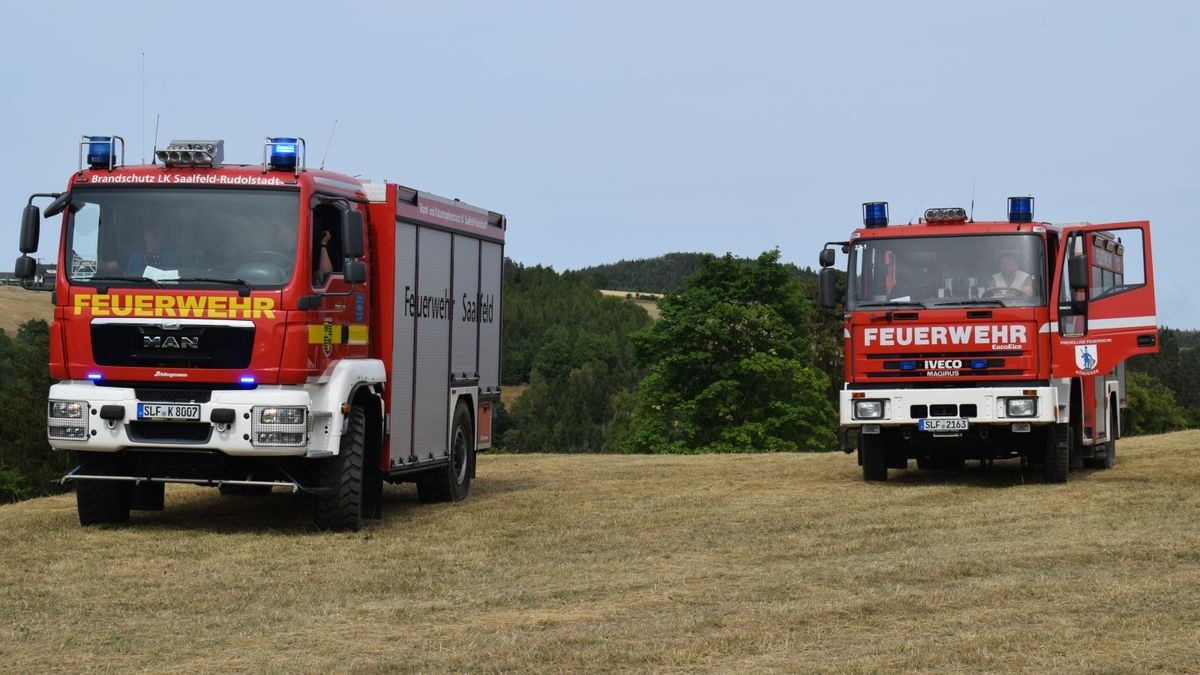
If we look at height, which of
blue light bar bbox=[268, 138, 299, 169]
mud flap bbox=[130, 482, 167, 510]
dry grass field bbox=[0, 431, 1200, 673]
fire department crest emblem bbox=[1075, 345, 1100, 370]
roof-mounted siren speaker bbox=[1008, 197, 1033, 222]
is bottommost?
dry grass field bbox=[0, 431, 1200, 673]

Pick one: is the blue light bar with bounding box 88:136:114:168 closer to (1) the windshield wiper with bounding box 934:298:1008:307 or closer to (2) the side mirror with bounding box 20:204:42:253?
(2) the side mirror with bounding box 20:204:42:253

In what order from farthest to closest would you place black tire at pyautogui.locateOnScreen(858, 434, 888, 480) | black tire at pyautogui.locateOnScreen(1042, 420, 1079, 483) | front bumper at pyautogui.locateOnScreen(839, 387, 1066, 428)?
black tire at pyautogui.locateOnScreen(858, 434, 888, 480) → black tire at pyautogui.locateOnScreen(1042, 420, 1079, 483) → front bumper at pyautogui.locateOnScreen(839, 387, 1066, 428)

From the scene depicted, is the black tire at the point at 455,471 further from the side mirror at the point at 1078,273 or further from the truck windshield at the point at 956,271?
the side mirror at the point at 1078,273

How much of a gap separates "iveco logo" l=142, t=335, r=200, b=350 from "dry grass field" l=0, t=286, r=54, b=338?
3523 inches

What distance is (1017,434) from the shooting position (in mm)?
18828

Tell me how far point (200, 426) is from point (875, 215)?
8446 mm

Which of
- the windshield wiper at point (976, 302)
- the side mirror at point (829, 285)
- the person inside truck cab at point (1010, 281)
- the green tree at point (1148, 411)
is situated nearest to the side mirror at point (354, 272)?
the side mirror at point (829, 285)

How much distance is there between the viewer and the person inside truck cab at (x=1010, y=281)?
17938 millimetres

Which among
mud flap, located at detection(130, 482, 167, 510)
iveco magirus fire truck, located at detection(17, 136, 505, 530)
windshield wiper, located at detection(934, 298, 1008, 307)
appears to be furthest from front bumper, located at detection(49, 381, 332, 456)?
windshield wiper, located at detection(934, 298, 1008, 307)

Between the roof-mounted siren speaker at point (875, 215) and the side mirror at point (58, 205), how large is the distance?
8873mm

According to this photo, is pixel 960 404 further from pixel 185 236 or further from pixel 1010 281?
pixel 185 236

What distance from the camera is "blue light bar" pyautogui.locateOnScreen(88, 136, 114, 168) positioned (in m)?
13.8

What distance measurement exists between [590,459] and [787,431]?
26327 mm

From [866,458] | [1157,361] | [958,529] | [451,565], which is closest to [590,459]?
[866,458]
